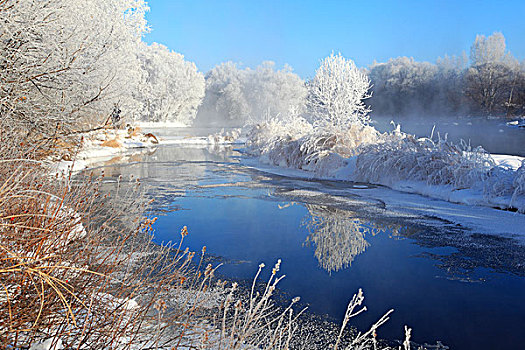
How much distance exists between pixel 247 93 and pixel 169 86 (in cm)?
1570

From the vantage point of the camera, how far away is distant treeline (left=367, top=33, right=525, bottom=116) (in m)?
46.5

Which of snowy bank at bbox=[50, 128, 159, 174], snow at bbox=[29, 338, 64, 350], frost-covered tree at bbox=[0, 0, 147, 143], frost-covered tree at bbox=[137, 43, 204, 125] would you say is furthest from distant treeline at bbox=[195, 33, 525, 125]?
snow at bbox=[29, 338, 64, 350]

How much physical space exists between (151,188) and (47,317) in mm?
8009

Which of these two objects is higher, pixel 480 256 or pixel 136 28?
pixel 136 28

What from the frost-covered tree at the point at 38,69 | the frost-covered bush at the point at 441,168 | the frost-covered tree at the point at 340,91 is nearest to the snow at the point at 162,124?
the frost-covered tree at the point at 340,91

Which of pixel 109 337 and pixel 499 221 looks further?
pixel 499 221

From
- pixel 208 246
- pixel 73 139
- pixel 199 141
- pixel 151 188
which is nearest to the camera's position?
pixel 208 246

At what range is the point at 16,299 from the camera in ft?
6.47

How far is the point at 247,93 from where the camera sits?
213 ft

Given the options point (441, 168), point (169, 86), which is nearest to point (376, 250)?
point (441, 168)

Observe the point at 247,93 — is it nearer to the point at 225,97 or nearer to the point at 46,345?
the point at 225,97

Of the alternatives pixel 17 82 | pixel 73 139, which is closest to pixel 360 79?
pixel 73 139

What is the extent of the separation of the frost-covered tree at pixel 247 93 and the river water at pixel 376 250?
155 ft

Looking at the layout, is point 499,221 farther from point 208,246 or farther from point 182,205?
point 182,205
